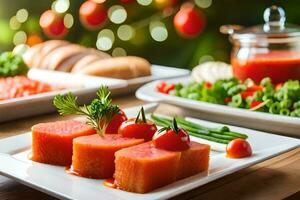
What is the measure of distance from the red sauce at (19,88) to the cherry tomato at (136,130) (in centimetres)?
83

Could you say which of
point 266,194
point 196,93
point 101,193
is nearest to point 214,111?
point 196,93

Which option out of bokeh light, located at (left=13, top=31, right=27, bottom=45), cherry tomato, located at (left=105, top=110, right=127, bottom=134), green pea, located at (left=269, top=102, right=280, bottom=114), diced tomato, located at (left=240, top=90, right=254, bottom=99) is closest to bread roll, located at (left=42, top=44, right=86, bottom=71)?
bokeh light, located at (left=13, top=31, right=27, bottom=45)

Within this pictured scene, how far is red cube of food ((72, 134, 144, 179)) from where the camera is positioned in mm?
1335

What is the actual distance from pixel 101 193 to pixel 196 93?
0.89m

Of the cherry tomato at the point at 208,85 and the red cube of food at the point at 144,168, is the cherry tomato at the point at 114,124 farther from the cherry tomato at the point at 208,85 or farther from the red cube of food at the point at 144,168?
the cherry tomato at the point at 208,85

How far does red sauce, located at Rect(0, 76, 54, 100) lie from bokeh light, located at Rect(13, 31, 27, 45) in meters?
1.31

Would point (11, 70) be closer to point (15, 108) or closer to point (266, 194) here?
point (15, 108)

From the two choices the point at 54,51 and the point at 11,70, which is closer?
the point at 11,70

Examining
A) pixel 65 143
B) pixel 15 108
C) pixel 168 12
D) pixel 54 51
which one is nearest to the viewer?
pixel 65 143

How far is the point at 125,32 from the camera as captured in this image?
3.34 metres

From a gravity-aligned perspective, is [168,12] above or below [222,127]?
above

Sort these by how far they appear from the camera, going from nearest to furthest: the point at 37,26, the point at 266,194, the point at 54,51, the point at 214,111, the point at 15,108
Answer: the point at 266,194 → the point at 214,111 → the point at 15,108 → the point at 54,51 → the point at 37,26

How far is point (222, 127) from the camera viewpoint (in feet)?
5.44

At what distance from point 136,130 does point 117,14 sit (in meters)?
2.01
